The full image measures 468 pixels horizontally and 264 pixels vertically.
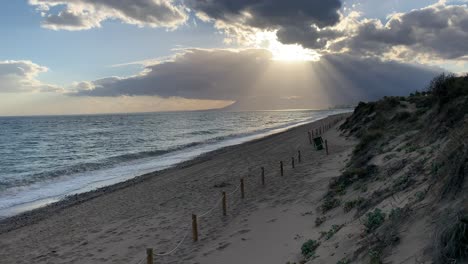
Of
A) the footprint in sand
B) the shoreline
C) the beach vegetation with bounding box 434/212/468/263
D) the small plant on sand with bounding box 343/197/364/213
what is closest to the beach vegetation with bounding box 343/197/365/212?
the small plant on sand with bounding box 343/197/364/213

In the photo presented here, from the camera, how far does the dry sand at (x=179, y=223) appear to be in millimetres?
9742

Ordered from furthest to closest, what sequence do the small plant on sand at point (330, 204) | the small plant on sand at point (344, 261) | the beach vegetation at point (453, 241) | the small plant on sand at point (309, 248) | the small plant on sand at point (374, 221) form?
the small plant on sand at point (330, 204) → the small plant on sand at point (309, 248) → the small plant on sand at point (374, 221) → the small plant on sand at point (344, 261) → the beach vegetation at point (453, 241)

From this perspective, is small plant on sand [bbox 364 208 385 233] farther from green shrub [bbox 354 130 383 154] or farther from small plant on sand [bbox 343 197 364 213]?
green shrub [bbox 354 130 383 154]

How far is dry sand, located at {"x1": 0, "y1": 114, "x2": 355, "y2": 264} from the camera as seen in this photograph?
9.74 m

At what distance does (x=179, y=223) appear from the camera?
12.8 m

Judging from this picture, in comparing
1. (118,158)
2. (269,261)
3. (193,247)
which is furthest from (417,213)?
(118,158)

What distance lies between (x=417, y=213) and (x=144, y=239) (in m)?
8.41

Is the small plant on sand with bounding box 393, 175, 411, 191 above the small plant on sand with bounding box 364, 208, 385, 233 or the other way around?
above

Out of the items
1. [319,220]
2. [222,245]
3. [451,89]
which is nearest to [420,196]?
[319,220]

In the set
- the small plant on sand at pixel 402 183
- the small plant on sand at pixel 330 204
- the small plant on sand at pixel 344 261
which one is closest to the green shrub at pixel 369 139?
the small plant on sand at pixel 330 204

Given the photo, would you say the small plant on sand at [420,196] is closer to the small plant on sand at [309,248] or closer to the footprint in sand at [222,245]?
the small plant on sand at [309,248]

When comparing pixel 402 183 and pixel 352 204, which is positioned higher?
pixel 402 183

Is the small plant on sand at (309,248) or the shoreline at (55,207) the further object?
the shoreline at (55,207)

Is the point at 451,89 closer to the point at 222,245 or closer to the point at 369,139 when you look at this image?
the point at 369,139
